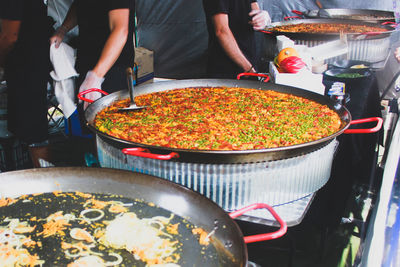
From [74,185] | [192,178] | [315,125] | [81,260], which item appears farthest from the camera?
[315,125]

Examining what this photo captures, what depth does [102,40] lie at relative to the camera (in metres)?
3.78

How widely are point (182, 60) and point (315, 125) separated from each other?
7356mm

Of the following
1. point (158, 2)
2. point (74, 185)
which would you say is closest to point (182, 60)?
point (158, 2)

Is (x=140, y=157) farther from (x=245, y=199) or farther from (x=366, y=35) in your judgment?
(x=366, y=35)

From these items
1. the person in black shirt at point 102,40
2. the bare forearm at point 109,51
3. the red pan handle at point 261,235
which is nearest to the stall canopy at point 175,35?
the person in black shirt at point 102,40

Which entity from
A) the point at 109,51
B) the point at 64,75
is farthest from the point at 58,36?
the point at 109,51

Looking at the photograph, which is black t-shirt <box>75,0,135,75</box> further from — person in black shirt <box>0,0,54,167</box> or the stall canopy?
the stall canopy

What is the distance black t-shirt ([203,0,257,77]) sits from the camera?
14.1ft

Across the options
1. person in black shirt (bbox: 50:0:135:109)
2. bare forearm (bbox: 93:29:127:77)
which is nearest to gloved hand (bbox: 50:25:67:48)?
Answer: person in black shirt (bbox: 50:0:135:109)

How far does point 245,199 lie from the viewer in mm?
1789

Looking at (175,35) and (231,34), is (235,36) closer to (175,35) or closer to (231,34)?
(231,34)

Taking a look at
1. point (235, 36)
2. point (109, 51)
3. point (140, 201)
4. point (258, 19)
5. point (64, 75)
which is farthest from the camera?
point (235, 36)

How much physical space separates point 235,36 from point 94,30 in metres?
1.64

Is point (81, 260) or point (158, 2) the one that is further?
point (158, 2)
